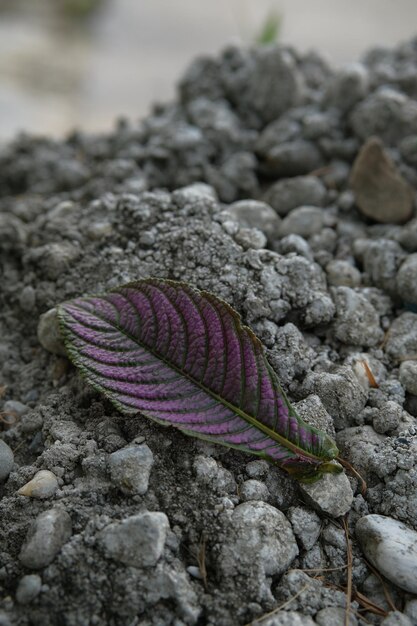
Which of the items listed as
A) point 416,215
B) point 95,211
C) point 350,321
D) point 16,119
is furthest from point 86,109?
point 350,321

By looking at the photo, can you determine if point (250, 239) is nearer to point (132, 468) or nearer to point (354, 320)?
point (354, 320)

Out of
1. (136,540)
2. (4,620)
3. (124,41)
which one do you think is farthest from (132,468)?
(124,41)

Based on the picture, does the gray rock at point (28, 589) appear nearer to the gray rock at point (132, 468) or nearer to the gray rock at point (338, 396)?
the gray rock at point (132, 468)

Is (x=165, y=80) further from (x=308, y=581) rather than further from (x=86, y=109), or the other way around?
(x=308, y=581)

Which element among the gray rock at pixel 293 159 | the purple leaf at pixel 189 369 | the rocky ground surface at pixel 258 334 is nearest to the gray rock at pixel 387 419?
the rocky ground surface at pixel 258 334

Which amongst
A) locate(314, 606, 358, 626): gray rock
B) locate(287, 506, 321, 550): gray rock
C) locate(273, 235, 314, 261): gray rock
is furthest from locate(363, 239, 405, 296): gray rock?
locate(314, 606, 358, 626): gray rock
